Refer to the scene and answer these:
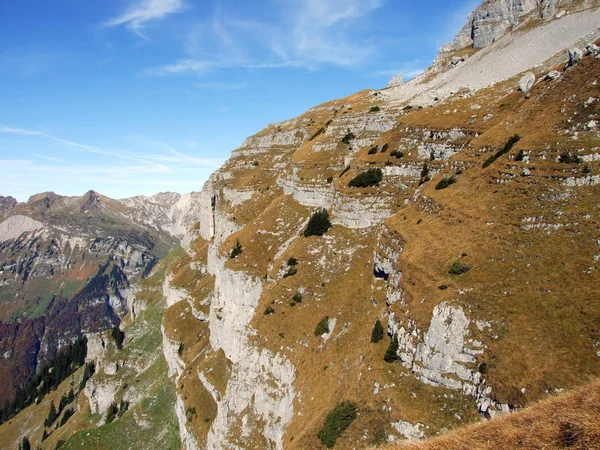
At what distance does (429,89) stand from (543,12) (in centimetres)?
3202

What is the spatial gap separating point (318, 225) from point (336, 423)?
38.4 m

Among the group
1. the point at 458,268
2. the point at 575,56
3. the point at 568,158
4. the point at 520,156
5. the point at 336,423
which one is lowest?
the point at 336,423

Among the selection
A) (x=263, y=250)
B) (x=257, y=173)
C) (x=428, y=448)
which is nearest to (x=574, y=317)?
(x=428, y=448)

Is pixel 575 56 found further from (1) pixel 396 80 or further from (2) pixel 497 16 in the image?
(1) pixel 396 80

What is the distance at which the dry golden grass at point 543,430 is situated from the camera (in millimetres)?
11836

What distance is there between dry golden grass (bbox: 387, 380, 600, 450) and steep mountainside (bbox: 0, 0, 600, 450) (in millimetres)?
313

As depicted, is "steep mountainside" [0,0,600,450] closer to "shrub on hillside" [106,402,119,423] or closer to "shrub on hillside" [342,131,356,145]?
"shrub on hillside" [342,131,356,145]

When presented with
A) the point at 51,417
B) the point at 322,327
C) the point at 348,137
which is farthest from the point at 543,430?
the point at 51,417

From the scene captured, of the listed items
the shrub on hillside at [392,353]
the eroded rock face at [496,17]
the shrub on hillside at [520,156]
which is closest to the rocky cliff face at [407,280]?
the shrub on hillside at [520,156]

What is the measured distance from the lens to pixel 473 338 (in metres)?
31.0

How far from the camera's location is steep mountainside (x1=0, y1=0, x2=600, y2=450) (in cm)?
3036

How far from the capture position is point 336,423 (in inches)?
1407

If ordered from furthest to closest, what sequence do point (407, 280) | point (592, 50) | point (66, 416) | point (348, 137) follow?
point (66, 416), point (348, 137), point (592, 50), point (407, 280)

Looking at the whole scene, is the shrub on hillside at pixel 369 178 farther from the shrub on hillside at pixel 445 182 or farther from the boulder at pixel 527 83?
the boulder at pixel 527 83
